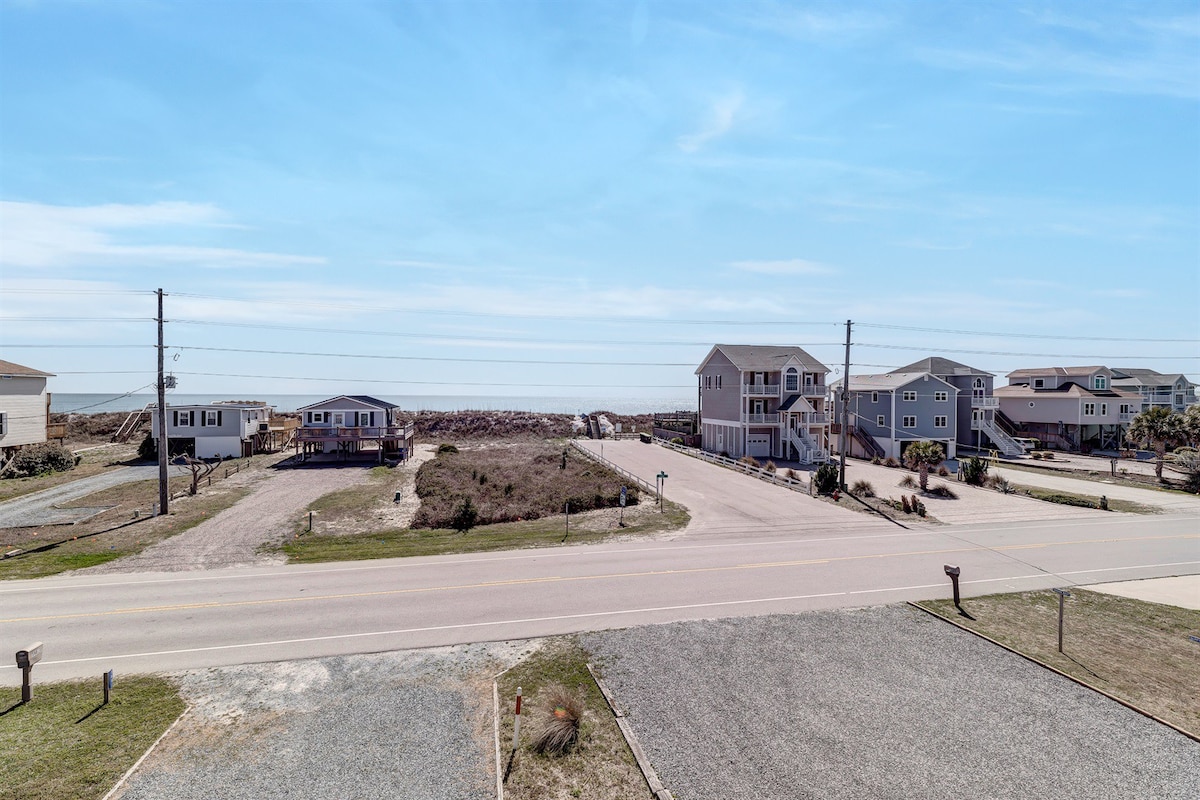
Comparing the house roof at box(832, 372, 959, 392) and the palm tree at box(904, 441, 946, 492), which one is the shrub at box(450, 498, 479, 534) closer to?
the palm tree at box(904, 441, 946, 492)

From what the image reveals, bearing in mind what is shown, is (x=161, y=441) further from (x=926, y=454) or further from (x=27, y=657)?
(x=926, y=454)

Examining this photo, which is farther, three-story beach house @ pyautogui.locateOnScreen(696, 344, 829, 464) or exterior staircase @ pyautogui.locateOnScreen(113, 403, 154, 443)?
exterior staircase @ pyautogui.locateOnScreen(113, 403, 154, 443)

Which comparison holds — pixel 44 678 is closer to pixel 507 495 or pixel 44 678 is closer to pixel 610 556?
pixel 610 556

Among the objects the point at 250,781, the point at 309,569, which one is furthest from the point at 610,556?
the point at 250,781

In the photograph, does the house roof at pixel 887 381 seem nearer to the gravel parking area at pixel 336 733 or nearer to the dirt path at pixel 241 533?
the dirt path at pixel 241 533

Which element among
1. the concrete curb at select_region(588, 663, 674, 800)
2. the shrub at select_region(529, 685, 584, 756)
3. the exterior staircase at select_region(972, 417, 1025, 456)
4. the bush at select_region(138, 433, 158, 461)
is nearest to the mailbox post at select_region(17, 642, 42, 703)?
the shrub at select_region(529, 685, 584, 756)

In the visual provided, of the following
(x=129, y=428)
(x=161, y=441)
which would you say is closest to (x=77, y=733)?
(x=161, y=441)
